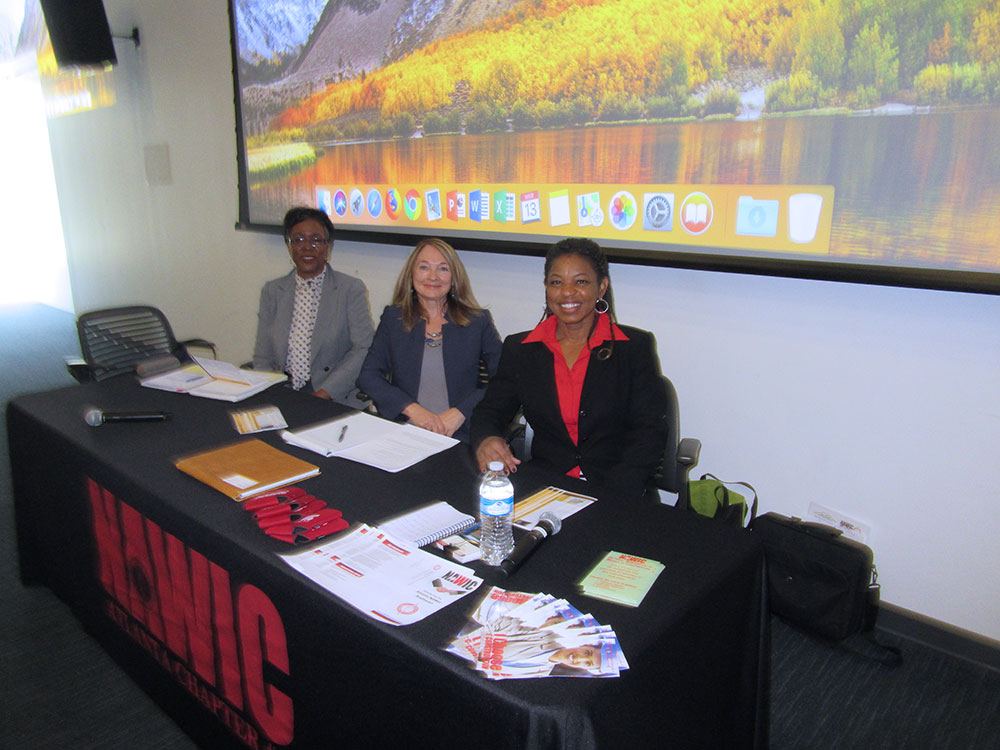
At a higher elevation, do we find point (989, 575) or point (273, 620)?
point (273, 620)

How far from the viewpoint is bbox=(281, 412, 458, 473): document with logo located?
175 cm

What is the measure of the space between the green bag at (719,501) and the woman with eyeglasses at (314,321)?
1517 mm

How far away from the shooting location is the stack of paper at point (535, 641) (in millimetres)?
975

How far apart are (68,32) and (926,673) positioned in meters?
5.66

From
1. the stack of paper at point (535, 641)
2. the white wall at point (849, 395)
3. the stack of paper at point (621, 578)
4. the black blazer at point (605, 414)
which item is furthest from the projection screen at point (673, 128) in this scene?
the stack of paper at point (535, 641)

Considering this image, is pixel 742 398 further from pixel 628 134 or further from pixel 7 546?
pixel 7 546

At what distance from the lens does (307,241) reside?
2906 mm

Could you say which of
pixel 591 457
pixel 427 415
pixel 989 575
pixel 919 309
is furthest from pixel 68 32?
pixel 989 575

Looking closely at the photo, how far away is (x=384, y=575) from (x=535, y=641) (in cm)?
33

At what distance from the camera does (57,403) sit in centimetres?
221

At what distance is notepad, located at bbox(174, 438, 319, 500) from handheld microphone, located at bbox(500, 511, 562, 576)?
0.64m

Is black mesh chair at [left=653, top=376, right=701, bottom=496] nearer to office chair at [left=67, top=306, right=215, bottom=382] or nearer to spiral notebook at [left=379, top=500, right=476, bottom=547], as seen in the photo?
spiral notebook at [left=379, top=500, right=476, bottom=547]

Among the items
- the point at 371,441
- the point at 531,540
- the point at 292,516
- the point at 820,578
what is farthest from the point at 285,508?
the point at 820,578

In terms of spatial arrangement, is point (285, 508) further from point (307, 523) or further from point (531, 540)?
point (531, 540)
